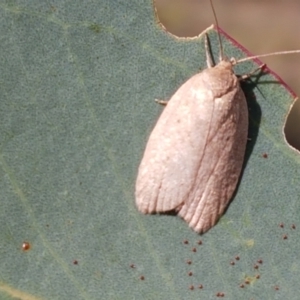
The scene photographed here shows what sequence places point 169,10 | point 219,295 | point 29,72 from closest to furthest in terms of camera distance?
point 29,72 < point 219,295 < point 169,10

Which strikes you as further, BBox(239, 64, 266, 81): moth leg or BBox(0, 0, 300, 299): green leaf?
BBox(239, 64, 266, 81): moth leg

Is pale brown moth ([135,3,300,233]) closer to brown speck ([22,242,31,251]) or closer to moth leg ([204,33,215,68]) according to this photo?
moth leg ([204,33,215,68])

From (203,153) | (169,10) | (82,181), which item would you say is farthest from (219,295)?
(169,10)

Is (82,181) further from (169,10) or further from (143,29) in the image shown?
(169,10)

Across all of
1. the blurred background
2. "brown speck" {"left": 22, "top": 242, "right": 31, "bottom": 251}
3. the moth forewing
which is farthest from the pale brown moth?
the blurred background

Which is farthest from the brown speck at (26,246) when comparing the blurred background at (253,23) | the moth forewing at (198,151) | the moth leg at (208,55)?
the blurred background at (253,23)

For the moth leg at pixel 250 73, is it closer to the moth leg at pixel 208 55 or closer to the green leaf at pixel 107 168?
the green leaf at pixel 107 168
